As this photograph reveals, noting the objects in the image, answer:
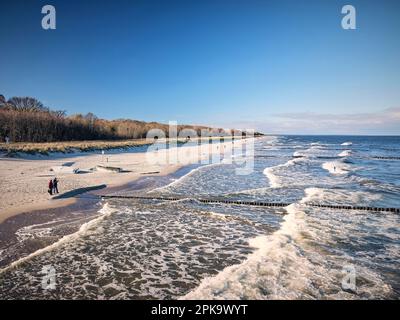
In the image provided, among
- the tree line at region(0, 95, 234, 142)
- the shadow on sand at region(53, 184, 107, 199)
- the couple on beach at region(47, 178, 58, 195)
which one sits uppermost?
the tree line at region(0, 95, 234, 142)

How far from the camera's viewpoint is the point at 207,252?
8258 mm

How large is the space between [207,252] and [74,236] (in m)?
4.07

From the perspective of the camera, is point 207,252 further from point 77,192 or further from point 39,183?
point 39,183

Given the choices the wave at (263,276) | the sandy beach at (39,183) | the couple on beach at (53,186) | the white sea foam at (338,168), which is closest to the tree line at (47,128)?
the sandy beach at (39,183)

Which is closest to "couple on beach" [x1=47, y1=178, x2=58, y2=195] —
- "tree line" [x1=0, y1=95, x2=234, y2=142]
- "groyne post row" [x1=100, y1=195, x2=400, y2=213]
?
"groyne post row" [x1=100, y1=195, x2=400, y2=213]

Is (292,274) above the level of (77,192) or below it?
below

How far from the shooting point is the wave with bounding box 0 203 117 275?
7020 mm

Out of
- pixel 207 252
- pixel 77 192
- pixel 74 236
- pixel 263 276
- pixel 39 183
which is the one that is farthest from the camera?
pixel 39 183

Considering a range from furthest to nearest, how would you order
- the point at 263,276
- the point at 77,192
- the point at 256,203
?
the point at 77,192 < the point at 256,203 < the point at 263,276

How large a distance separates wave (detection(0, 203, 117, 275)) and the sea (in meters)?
0.03

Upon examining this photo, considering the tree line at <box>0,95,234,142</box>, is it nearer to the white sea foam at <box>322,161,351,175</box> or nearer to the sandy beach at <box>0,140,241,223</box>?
the sandy beach at <box>0,140,241,223</box>

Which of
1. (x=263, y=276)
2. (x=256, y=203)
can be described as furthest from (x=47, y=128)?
(x=263, y=276)
